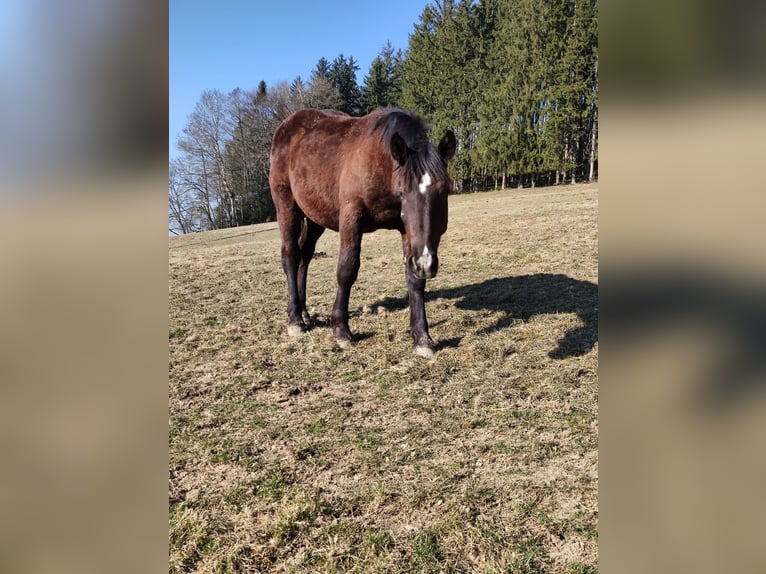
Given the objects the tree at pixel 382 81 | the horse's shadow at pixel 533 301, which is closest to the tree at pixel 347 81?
the tree at pixel 382 81

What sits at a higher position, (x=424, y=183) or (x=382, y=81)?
(x=382, y=81)

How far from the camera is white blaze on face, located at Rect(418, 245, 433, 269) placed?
394 centimetres

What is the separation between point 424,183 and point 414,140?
1.91 feet

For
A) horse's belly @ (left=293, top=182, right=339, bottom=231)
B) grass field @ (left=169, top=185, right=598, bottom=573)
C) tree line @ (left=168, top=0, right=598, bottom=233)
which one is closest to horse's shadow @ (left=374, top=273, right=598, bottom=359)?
grass field @ (left=169, top=185, right=598, bottom=573)

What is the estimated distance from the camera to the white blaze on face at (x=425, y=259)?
12.9 ft

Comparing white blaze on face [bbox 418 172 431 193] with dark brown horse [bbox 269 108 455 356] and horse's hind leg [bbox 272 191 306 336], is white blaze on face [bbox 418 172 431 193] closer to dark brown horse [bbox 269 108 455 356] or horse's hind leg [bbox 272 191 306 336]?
dark brown horse [bbox 269 108 455 356]

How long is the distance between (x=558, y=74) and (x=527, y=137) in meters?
4.31

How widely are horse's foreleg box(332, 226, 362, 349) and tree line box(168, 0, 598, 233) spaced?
19.6 metres

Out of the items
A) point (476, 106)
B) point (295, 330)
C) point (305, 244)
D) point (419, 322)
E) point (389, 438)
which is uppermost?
point (476, 106)

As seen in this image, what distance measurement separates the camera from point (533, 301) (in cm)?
643

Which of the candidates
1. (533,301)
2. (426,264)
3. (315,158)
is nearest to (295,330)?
(315,158)

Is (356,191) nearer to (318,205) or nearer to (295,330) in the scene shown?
(318,205)
